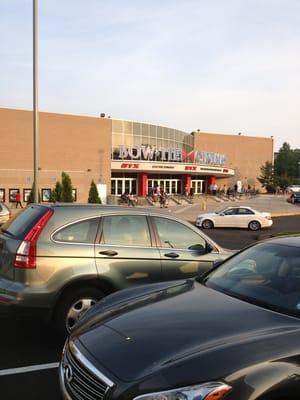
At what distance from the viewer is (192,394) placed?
2.57 meters

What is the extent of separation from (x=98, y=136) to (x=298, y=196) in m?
24.7

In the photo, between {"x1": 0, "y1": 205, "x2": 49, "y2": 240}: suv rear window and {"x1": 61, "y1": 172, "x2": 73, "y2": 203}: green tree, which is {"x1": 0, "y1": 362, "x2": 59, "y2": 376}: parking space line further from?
{"x1": 61, "y1": 172, "x2": 73, "y2": 203}: green tree

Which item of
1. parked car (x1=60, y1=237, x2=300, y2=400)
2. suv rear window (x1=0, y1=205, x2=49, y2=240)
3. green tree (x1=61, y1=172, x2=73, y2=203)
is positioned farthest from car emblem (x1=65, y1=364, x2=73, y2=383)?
green tree (x1=61, y1=172, x2=73, y2=203)

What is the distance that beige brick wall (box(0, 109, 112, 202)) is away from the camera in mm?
52069

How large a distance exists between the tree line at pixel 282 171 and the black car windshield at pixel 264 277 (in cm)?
8830

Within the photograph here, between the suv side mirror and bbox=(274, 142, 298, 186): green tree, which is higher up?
bbox=(274, 142, 298, 186): green tree

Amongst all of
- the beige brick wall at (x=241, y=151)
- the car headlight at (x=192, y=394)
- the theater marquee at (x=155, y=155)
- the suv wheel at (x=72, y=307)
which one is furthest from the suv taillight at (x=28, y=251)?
the beige brick wall at (x=241, y=151)

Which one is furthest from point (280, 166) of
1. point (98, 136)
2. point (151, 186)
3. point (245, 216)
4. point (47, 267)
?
point (47, 267)

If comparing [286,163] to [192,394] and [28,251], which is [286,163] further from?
[192,394]

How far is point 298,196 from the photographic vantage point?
192 feet

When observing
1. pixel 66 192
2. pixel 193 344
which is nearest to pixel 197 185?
pixel 66 192

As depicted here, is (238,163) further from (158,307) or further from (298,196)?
(158,307)

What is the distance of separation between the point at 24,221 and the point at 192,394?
155 inches

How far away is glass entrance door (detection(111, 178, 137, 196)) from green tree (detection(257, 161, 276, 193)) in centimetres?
3480
